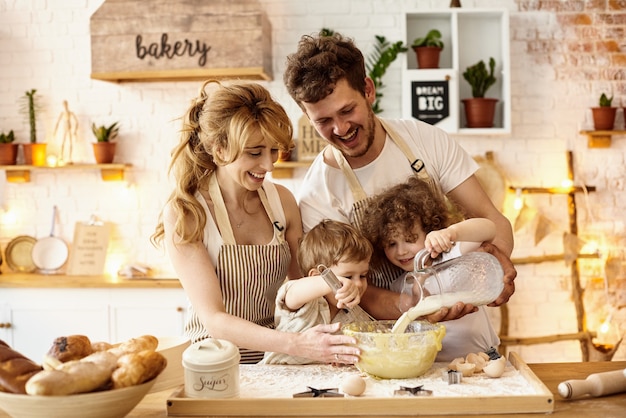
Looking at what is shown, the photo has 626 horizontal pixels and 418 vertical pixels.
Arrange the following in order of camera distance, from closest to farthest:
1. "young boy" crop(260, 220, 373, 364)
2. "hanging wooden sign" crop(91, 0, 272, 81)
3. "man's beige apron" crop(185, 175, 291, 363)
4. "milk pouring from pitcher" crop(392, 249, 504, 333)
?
"milk pouring from pitcher" crop(392, 249, 504, 333) < "young boy" crop(260, 220, 373, 364) < "man's beige apron" crop(185, 175, 291, 363) < "hanging wooden sign" crop(91, 0, 272, 81)

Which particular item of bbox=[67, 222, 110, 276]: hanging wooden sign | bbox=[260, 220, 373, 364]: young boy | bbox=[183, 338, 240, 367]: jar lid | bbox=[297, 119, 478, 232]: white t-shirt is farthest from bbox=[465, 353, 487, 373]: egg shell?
bbox=[67, 222, 110, 276]: hanging wooden sign

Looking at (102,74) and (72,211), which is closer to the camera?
(102,74)

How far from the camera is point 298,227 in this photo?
8.23ft

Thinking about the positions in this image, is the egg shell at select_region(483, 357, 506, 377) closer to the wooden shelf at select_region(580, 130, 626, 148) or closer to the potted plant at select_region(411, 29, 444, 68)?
the potted plant at select_region(411, 29, 444, 68)

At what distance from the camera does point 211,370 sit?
5.60ft

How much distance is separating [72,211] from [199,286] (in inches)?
119

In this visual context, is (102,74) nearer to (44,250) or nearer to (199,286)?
(44,250)

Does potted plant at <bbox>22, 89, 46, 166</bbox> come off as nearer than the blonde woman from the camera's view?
No

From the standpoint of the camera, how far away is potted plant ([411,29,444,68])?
14.5 feet

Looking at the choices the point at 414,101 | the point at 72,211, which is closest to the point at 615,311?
the point at 414,101

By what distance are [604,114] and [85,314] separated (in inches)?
134

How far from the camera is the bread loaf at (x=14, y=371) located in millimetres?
1516

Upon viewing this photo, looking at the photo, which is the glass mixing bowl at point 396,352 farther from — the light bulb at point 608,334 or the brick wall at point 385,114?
the light bulb at point 608,334

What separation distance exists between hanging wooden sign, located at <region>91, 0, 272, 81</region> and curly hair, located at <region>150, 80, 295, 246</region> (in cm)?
208
